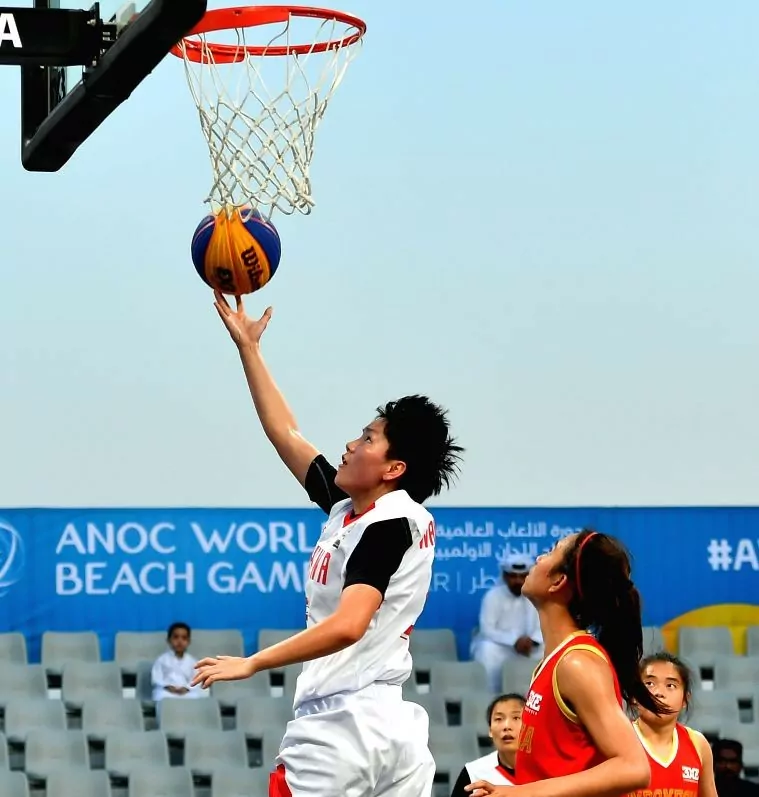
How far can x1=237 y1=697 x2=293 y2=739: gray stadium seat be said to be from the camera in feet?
24.3

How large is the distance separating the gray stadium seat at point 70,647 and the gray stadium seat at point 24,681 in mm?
314

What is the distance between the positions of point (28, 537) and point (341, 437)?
2.10 m

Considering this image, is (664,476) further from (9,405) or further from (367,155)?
(9,405)

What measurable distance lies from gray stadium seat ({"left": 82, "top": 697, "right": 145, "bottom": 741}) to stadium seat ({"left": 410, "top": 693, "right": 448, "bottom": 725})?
1.33m

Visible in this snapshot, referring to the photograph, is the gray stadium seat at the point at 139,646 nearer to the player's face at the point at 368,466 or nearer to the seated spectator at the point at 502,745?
the seated spectator at the point at 502,745

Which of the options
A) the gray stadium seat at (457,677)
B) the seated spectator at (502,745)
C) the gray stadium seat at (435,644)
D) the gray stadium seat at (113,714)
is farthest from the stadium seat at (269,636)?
the seated spectator at (502,745)

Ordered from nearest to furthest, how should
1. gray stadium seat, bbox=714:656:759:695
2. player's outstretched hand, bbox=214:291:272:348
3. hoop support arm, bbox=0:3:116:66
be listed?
hoop support arm, bbox=0:3:116:66
player's outstretched hand, bbox=214:291:272:348
gray stadium seat, bbox=714:656:759:695

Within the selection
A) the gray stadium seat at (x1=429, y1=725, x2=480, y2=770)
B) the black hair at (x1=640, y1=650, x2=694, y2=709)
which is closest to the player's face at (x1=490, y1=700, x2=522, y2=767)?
the black hair at (x1=640, y1=650, x2=694, y2=709)

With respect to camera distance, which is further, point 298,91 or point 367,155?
point 367,155

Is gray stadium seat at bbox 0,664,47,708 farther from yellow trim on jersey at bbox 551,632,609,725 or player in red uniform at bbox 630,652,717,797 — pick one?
yellow trim on jersey at bbox 551,632,609,725

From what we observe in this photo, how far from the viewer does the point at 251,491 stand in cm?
951

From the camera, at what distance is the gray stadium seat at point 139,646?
8273 millimetres

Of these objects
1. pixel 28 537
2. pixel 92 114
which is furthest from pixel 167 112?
pixel 92 114

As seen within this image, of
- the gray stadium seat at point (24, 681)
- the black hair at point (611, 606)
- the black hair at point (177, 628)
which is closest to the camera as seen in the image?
the black hair at point (611, 606)
